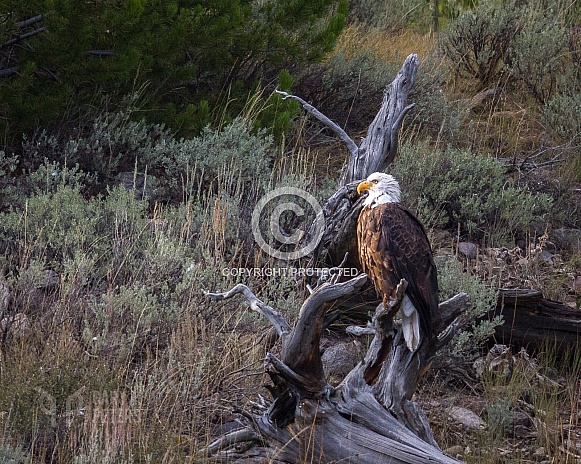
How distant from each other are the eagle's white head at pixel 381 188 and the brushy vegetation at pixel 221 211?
2.73ft

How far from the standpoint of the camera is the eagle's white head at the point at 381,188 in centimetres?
413

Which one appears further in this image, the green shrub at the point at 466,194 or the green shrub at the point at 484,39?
the green shrub at the point at 484,39

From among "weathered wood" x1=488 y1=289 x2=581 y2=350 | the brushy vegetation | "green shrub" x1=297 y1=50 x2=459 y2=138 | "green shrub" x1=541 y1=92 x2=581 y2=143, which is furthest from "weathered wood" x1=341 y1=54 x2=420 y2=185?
"green shrub" x1=541 y1=92 x2=581 y2=143

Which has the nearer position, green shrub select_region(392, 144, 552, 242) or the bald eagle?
the bald eagle

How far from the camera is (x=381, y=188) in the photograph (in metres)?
4.14

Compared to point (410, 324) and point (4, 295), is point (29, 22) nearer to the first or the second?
point (4, 295)

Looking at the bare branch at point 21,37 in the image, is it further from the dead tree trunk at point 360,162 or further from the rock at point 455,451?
the rock at point 455,451

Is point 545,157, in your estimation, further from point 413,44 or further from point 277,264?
point 277,264

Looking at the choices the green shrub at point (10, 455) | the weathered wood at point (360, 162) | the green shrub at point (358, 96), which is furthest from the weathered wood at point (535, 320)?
the green shrub at point (358, 96)

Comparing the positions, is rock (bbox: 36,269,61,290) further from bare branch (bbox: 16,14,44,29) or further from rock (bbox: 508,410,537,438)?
rock (bbox: 508,410,537,438)

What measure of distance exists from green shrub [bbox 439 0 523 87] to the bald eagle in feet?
18.1

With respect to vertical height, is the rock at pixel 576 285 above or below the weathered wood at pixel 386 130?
below

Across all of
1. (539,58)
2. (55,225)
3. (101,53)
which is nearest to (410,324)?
(55,225)

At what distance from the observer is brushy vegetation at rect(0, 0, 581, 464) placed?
138 inches
